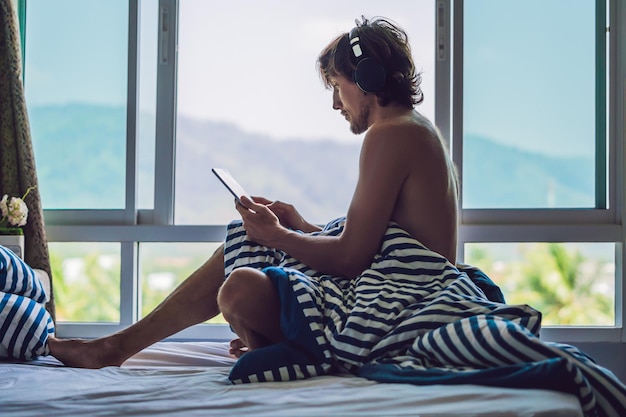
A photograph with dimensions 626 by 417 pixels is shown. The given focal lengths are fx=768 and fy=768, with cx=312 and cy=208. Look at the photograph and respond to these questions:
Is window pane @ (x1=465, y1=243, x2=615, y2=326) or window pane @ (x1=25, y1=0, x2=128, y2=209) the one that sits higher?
window pane @ (x1=25, y1=0, x2=128, y2=209)

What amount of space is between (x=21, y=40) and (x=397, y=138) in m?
2.14

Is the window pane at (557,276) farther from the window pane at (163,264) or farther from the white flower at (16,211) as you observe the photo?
the white flower at (16,211)

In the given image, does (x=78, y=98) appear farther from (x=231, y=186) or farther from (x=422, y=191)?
(x=422, y=191)

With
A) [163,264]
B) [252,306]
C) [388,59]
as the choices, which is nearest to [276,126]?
[163,264]

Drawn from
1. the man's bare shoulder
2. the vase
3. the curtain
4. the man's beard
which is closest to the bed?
the man's bare shoulder

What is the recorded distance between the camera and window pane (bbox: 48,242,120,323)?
3.23 m

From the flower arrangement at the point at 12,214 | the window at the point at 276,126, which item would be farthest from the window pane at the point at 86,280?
the flower arrangement at the point at 12,214

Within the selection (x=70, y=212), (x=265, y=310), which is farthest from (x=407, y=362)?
(x=70, y=212)

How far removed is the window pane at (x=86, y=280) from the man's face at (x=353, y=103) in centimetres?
151

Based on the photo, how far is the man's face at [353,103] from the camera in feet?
6.54

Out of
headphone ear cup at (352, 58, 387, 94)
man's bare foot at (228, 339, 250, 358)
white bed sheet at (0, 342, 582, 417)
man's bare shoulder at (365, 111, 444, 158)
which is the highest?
headphone ear cup at (352, 58, 387, 94)

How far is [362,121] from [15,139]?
5.41 feet

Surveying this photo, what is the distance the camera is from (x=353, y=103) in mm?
2016

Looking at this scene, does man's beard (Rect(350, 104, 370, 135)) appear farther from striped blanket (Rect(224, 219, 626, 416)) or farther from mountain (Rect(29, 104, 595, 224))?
mountain (Rect(29, 104, 595, 224))
